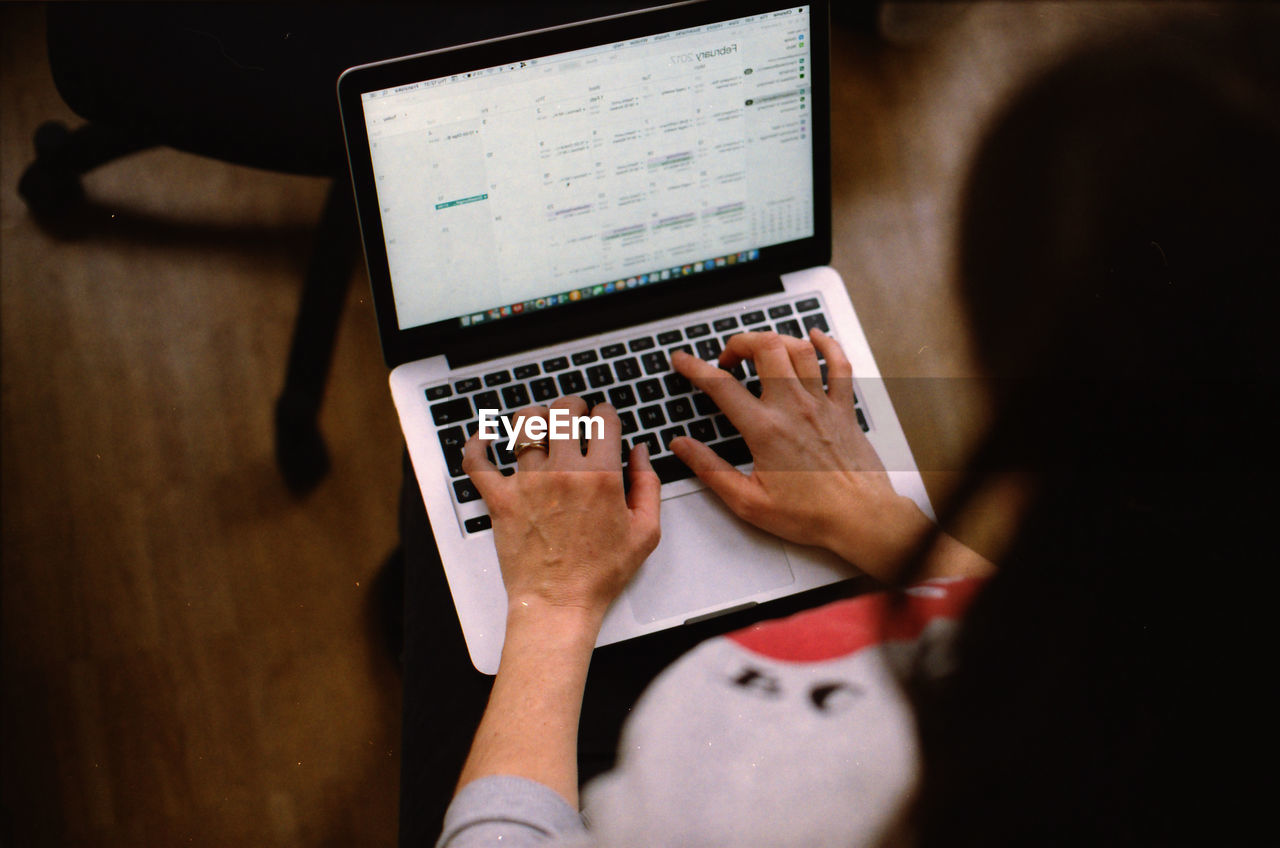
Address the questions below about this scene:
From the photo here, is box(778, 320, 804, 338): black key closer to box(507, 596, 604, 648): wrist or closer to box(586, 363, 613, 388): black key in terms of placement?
box(586, 363, 613, 388): black key

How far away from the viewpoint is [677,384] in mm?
768

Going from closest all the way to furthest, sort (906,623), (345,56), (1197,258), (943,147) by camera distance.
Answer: (1197,258) → (906,623) → (345,56) → (943,147)

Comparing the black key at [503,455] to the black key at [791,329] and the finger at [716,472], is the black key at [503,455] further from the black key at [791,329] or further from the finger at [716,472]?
the black key at [791,329]

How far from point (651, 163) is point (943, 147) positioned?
0.72m

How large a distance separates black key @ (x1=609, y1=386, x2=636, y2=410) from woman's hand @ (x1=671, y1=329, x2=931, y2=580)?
5 cm

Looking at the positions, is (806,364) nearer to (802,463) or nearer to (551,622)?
(802,463)

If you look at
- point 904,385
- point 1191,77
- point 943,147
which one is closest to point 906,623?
point 1191,77

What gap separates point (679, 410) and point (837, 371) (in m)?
0.14

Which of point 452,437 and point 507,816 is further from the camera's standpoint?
point 452,437

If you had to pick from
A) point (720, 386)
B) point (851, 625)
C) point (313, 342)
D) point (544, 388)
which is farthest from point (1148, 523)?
point (313, 342)

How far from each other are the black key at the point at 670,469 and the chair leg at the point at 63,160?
2.79 feet

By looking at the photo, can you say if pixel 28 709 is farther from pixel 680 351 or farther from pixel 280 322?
pixel 680 351

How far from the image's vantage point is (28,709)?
1.02 m

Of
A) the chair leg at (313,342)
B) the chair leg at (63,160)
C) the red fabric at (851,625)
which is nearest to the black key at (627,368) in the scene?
the red fabric at (851,625)
